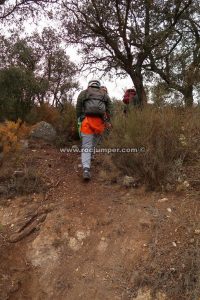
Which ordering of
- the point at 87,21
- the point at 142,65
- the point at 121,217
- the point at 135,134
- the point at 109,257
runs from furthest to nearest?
the point at 142,65 → the point at 87,21 → the point at 135,134 → the point at 121,217 → the point at 109,257

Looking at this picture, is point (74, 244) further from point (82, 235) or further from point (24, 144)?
point (24, 144)

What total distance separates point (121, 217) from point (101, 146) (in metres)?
1.97

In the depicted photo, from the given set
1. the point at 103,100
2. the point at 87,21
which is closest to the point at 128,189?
the point at 103,100

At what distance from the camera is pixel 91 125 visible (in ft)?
22.2

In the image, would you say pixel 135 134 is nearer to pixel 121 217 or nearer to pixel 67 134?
pixel 121 217

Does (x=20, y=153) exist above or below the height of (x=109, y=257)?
above

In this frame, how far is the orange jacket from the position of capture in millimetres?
6781

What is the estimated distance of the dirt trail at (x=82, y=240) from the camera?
4.43 m

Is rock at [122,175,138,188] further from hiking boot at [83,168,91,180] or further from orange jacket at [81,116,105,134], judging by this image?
orange jacket at [81,116,105,134]

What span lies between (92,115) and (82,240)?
2.54 metres

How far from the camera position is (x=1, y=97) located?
27.8 feet

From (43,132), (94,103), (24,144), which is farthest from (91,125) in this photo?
(43,132)

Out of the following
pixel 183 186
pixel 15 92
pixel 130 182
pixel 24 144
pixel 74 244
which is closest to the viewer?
pixel 74 244

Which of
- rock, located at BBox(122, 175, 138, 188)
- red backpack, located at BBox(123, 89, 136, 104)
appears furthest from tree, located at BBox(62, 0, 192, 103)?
rock, located at BBox(122, 175, 138, 188)
